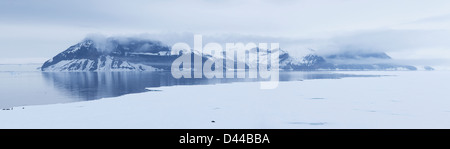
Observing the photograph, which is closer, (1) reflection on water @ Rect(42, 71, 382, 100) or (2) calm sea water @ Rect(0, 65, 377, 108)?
(2) calm sea water @ Rect(0, 65, 377, 108)

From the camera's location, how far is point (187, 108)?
18.6 m

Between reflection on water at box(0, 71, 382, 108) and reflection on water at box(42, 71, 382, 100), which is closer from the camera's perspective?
reflection on water at box(0, 71, 382, 108)

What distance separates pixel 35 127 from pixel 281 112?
11.6 meters

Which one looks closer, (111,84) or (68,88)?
(68,88)

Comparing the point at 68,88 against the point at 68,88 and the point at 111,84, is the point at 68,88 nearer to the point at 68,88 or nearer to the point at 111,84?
the point at 68,88

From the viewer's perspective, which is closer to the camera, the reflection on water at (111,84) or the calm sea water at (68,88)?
the calm sea water at (68,88)

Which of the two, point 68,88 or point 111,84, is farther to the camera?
point 111,84

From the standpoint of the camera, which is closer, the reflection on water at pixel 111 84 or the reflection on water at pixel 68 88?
the reflection on water at pixel 68 88


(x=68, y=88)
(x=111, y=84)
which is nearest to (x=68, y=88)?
(x=68, y=88)
